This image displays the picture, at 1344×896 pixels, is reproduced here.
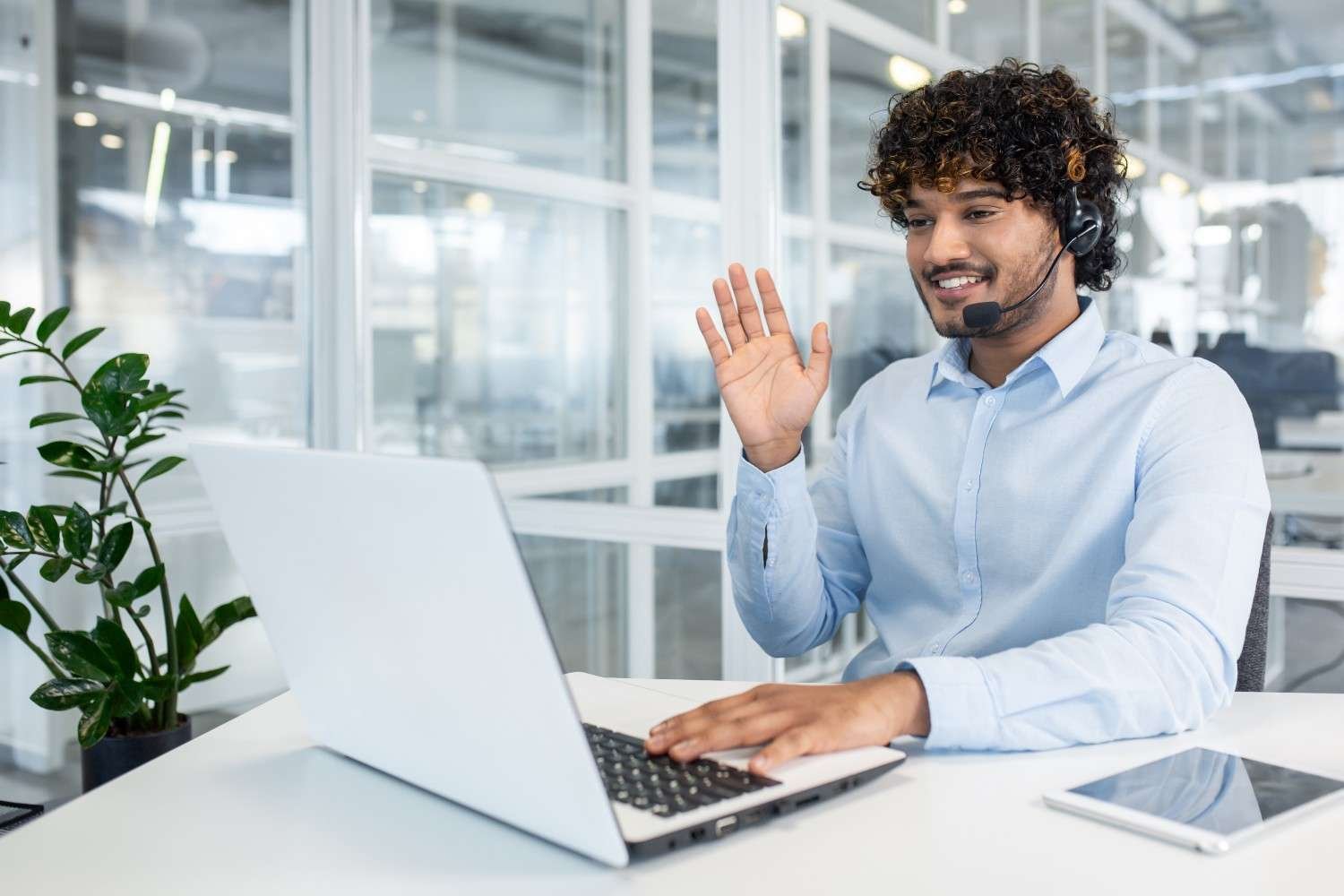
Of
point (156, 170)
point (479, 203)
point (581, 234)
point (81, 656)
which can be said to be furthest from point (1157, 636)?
point (156, 170)

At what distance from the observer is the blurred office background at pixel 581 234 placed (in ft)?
6.69

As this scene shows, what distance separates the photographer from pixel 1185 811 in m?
0.89

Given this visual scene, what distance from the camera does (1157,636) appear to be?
1.13 meters

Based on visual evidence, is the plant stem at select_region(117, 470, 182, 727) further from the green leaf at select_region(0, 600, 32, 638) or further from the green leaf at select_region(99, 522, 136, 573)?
the green leaf at select_region(0, 600, 32, 638)

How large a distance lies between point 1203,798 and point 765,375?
27.9 inches

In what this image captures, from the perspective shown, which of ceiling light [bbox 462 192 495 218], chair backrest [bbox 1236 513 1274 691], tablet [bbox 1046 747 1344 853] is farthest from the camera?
ceiling light [bbox 462 192 495 218]

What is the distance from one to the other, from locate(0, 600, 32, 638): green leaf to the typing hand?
1.48 meters

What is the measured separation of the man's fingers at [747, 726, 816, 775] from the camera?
0.93 metres

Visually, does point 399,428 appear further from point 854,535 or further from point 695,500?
point 854,535

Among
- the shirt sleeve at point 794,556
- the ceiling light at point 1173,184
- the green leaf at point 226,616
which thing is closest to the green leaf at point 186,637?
the green leaf at point 226,616

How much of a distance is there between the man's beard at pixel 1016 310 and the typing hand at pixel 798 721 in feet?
2.11

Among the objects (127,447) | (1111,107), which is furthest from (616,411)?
(1111,107)

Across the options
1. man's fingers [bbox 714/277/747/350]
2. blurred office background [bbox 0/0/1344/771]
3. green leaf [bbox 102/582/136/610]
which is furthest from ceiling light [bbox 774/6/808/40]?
green leaf [bbox 102/582/136/610]

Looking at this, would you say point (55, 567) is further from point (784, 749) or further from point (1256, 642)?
point (1256, 642)
